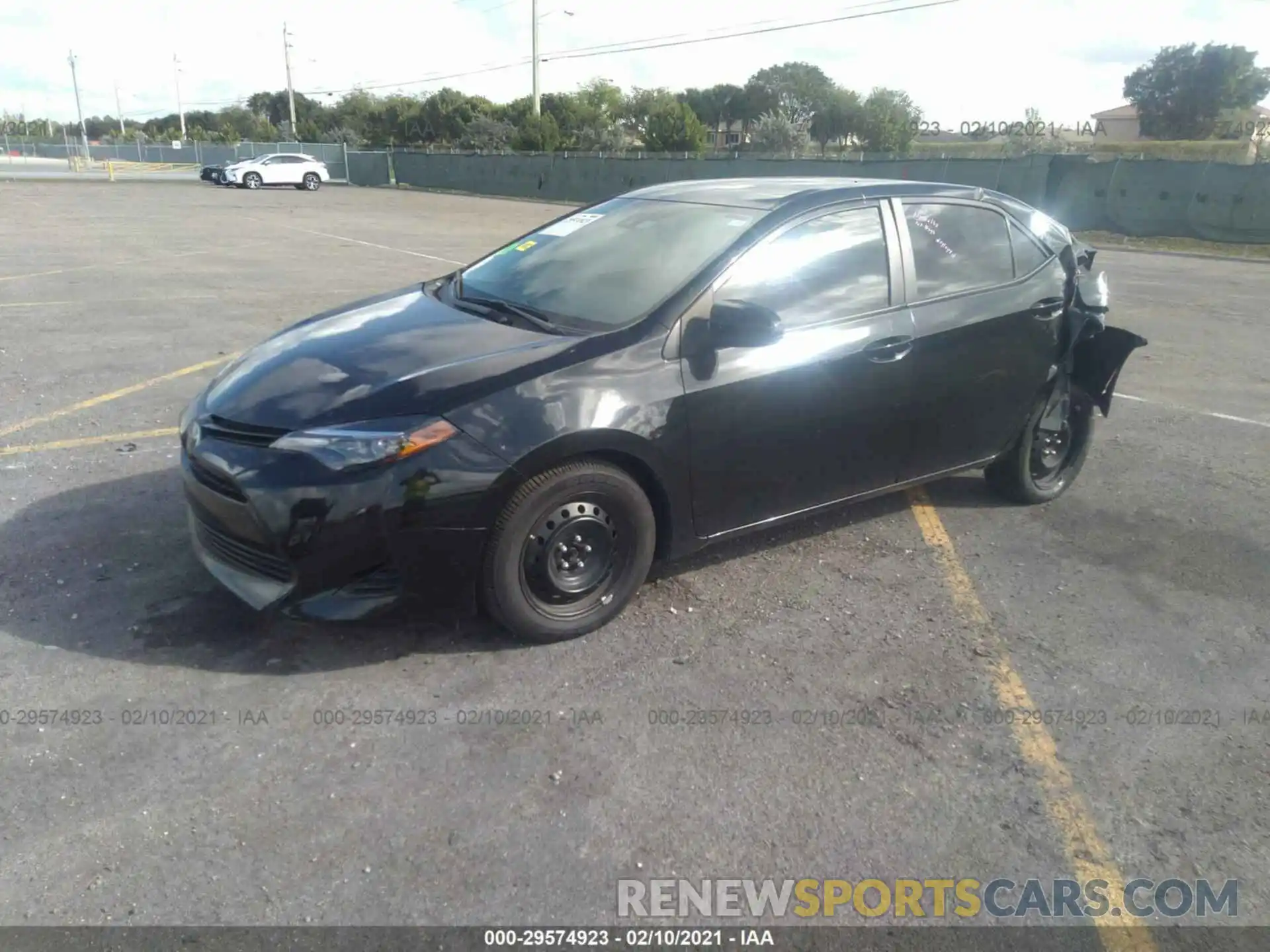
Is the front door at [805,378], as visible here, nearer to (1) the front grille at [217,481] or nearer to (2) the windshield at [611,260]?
(2) the windshield at [611,260]

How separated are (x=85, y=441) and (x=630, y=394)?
388 centimetres

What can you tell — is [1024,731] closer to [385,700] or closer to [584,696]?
[584,696]

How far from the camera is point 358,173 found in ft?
166

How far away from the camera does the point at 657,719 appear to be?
3.22m

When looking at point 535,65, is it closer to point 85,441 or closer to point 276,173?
point 276,173

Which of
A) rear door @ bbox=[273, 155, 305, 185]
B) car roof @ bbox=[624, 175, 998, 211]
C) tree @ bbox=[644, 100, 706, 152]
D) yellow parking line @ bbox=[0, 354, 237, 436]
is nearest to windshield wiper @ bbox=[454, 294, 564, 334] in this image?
car roof @ bbox=[624, 175, 998, 211]

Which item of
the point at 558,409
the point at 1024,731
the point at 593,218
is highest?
the point at 593,218

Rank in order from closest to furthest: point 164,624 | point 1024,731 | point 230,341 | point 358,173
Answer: point 1024,731, point 164,624, point 230,341, point 358,173

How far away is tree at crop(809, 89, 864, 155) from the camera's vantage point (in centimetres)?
8200

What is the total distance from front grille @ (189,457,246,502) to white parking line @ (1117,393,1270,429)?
265 inches

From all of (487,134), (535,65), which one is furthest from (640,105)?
(535,65)

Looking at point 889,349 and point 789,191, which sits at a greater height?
point 789,191

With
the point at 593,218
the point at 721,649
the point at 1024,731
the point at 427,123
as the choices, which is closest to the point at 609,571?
the point at 721,649

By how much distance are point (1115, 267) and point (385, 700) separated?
17.5 m
